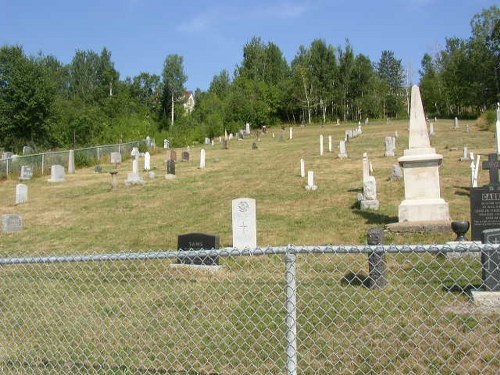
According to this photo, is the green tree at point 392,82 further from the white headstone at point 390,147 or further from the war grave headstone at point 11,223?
the war grave headstone at point 11,223

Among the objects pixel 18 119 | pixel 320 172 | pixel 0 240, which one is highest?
pixel 18 119

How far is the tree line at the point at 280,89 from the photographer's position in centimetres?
6900

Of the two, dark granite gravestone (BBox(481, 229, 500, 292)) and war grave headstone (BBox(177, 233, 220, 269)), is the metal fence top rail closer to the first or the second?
dark granite gravestone (BBox(481, 229, 500, 292))

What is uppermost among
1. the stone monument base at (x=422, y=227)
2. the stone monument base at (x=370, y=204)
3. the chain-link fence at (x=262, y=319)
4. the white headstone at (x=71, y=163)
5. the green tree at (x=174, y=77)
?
the green tree at (x=174, y=77)

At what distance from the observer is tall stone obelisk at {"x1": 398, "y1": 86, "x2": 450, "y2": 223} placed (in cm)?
1252

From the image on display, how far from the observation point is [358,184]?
19.9 metres

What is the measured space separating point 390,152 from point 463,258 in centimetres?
2005

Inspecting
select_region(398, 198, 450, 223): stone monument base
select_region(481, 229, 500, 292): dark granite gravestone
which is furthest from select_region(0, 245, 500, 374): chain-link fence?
select_region(398, 198, 450, 223): stone monument base

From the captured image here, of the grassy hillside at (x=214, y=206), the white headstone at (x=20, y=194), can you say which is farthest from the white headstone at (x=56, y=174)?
the white headstone at (x=20, y=194)

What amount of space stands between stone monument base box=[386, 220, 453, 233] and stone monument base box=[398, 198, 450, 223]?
250 mm

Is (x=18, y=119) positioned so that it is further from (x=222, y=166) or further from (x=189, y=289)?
(x=189, y=289)

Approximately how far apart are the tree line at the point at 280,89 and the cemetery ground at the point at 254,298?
142ft

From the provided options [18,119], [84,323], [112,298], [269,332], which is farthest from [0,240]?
[18,119]

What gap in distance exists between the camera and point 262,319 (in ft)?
21.8
